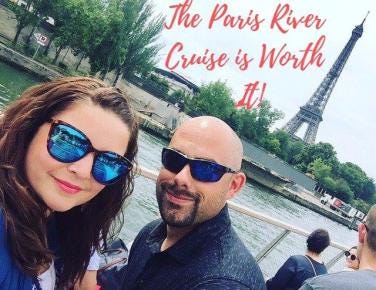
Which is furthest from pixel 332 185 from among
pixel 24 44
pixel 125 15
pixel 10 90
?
pixel 10 90

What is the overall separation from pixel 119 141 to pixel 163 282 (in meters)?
0.59

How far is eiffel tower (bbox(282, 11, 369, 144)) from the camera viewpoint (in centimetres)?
8656

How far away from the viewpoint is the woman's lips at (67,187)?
4.41 ft

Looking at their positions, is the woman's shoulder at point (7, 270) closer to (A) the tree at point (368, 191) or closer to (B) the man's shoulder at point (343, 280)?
(B) the man's shoulder at point (343, 280)

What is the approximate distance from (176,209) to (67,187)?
597 millimetres

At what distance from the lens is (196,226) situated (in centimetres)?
180

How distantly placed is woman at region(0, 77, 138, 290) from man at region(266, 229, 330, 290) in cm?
256

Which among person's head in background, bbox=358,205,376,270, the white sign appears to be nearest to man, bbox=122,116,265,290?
person's head in background, bbox=358,205,376,270

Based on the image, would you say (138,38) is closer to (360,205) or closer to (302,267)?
(302,267)

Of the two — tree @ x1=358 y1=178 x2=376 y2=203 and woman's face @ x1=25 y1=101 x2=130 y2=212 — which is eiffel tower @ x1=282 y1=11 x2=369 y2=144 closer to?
tree @ x1=358 y1=178 x2=376 y2=203

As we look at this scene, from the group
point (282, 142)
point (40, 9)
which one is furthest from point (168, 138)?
point (282, 142)

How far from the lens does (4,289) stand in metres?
1.13

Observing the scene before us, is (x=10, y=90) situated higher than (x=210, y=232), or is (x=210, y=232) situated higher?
(x=210, y=232)

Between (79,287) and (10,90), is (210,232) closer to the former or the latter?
(79,287)
